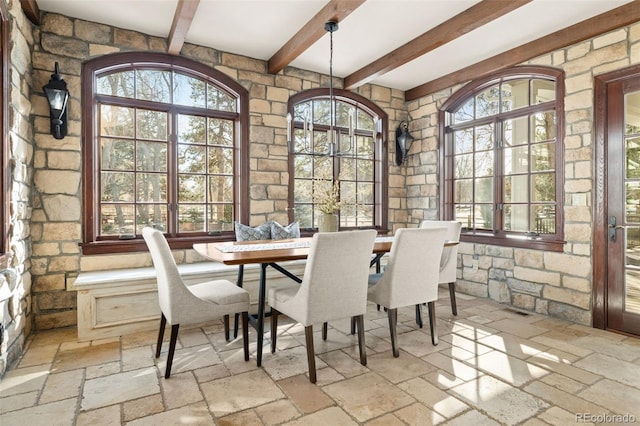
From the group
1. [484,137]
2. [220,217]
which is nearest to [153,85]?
[220,217]

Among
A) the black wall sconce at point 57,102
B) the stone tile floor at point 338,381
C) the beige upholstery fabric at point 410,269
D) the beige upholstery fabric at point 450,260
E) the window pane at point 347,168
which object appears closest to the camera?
the stone tile floor at point 338,381

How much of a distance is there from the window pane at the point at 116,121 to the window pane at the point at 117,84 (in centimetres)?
13

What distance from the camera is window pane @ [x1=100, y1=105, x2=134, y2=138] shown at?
3.51 metres

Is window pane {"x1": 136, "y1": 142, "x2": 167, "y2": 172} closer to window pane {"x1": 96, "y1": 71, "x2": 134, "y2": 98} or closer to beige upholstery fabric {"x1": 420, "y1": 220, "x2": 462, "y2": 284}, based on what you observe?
window pane {"x1": 96, "y1": 71, "x2": 134, "y2": 98}

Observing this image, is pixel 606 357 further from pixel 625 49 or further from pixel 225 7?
pixel 225 7

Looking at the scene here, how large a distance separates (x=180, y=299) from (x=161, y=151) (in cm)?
198

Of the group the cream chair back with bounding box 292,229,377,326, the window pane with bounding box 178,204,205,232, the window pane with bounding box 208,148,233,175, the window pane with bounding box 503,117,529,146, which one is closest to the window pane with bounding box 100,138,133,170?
the window pane with bounding box 178,204,205,232

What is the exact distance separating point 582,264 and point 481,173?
1472 millimetres

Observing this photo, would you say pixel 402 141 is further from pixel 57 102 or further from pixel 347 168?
pixel 57 102

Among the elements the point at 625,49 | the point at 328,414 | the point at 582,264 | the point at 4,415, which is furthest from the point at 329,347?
the point at 625,49

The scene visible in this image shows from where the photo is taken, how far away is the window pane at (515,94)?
3.95 meters

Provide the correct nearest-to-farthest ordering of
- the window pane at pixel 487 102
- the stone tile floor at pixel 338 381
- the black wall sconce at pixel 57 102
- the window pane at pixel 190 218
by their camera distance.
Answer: the stone tile floor at pixel 338 381
the black wall sconce at pixel 57 102
the window pane at pixel 190 218
the window pane at pixel 487 102

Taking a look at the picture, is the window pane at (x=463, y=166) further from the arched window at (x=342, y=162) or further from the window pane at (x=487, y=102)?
the arched window at (x=342, y=162)

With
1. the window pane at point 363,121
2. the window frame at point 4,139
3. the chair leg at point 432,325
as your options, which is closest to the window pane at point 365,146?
the window pane at point 363,121
